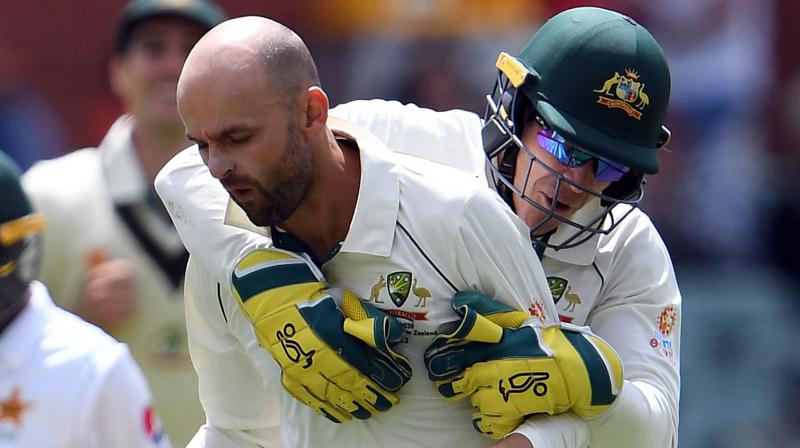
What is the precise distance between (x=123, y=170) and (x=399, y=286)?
77.5 inches

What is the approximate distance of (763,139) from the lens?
24.4 ft

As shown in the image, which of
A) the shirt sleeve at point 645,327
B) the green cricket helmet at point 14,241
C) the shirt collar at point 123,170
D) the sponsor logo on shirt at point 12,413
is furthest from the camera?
the shirt collar at point 123,170

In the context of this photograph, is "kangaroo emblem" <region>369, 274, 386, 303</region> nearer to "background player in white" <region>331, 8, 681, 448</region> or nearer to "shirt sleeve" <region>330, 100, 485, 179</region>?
"background player in white" <region>331, 8, 681, 448</region>

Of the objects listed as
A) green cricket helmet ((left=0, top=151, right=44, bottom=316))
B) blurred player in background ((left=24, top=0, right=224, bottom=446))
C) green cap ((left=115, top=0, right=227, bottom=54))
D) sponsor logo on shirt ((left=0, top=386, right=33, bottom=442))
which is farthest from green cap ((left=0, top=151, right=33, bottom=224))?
green cap ((left=115, top=0, right=227, bottom=54))

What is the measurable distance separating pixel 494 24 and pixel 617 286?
393 centimetres

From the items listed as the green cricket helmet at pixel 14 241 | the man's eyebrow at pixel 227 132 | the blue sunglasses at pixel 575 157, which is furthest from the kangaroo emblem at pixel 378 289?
the green cricket helmet at pixel 14 241

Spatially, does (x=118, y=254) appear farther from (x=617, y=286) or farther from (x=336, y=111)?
(x=617, y=286)

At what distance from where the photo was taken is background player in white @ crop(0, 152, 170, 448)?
3.00 metres

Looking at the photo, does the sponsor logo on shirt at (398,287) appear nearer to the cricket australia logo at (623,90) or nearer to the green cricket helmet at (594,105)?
the green cricket helmet at (594,105)

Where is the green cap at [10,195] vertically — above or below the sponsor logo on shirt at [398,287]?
below

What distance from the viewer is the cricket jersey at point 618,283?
2.97 meters

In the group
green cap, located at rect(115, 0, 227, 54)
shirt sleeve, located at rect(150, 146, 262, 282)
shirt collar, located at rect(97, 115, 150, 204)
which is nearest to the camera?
shirt sleeve, located at rect(150, 146, 262, 282)

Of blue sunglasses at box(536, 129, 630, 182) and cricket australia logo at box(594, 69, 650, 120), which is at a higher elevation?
cricket australia logo at box(594, 69, 650, 120)

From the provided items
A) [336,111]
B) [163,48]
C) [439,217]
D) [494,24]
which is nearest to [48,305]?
[336,111]
